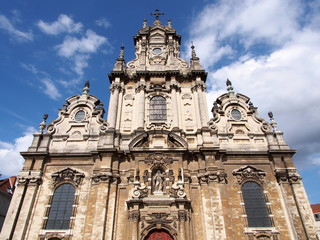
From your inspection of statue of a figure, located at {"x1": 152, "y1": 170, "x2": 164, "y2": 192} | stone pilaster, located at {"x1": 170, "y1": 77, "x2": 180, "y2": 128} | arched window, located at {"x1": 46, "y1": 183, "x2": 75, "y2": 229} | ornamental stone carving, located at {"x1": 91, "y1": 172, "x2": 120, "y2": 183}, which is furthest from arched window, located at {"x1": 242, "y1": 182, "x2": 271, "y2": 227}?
arched window, located at {"x1": 46, "y1": 183, "x2": 75, "y2": 229}

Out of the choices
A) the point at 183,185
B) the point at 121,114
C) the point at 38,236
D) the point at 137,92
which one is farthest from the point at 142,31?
the point at 38,236

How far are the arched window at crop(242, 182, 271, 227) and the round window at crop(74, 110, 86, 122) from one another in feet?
41.1

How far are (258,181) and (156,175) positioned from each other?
655 centimetres

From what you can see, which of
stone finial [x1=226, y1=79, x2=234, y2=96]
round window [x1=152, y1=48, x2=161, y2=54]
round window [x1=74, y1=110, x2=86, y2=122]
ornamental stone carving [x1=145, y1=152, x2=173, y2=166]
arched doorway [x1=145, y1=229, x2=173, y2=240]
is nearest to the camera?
arched doorway [x1=145, y1=229, x2=173, y2=240]

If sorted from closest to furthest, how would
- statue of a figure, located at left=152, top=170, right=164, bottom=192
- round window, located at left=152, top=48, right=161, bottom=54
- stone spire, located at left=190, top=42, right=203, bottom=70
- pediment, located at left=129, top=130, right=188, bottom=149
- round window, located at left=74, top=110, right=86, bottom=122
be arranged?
statue of a figure, located at left=152, top=170, right=164, bottom=192 → pediment, located at left=129, top=130, right=188, bottom=149 → round window, located at left=74, top=110, right=86, bottom=122 → stone spire, located at left=190, top=42, right=203, bottom=70 → round window, located at left=152, top=48, right=161, bottom=54

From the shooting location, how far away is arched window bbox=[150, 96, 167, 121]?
1959cm

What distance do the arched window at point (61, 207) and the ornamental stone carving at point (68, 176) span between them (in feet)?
1.26

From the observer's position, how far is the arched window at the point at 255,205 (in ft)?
49.7

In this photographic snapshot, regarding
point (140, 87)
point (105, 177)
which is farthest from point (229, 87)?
point (105, 177)

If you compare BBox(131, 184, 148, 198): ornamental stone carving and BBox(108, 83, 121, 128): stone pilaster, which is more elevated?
BBox(108, 83, 121, 128): stone pilaster

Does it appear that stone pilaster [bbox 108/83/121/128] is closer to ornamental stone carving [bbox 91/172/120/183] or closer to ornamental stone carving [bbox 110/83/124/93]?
ornamental stone carving [bbox 110/83/124/93]

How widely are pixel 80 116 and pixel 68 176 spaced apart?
5.04 metres

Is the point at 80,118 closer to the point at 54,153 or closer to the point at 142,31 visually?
the point at 54,153

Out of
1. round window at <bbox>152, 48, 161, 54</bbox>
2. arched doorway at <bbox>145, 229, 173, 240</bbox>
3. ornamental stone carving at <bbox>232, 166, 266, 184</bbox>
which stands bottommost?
arched doorway at <bbox>145, 229, 173, 240</bbox>
